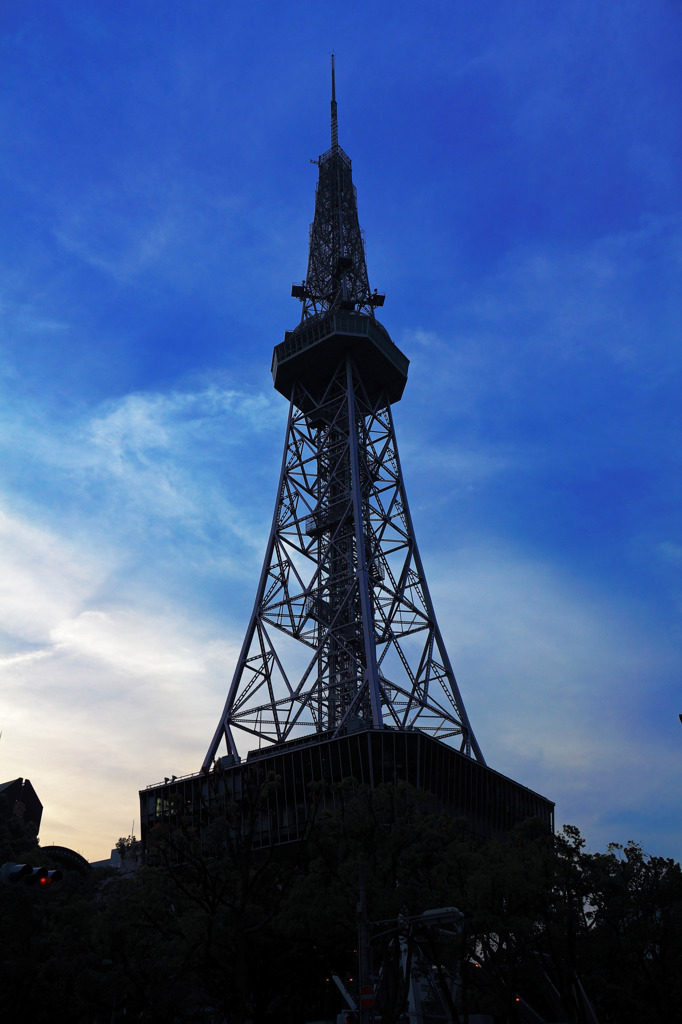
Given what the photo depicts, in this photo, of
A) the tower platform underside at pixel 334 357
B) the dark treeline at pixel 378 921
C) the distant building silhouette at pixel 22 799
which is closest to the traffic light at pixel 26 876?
the dark treeline at pixel 378 921

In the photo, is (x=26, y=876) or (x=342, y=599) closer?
(x=26, y=876)

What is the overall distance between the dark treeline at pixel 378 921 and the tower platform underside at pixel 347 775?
13.1 m

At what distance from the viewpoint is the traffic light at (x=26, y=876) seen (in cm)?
1831

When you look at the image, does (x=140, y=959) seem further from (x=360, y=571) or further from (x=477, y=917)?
(x=360, y=571)

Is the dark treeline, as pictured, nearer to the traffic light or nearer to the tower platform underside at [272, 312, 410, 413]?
the traffic light

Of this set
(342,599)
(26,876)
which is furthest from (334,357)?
(26,876)

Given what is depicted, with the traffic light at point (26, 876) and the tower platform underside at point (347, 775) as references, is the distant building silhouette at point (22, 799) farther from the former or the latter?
the traffic light at point (26, 876)

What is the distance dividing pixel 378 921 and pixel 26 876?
15.8 m

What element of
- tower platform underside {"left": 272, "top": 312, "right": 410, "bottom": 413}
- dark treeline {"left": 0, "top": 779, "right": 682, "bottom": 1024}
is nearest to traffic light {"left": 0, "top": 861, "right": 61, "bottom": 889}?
dark treeline {"left": 0, "top": 779, "right": 682, "bottom": 1024}

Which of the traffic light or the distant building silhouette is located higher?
the distant building silhouette

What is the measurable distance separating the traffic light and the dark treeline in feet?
51.6

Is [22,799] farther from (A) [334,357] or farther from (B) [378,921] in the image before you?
(B) [378,921]

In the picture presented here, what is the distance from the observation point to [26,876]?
1844 cm

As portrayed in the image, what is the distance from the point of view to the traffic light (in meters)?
18.3
